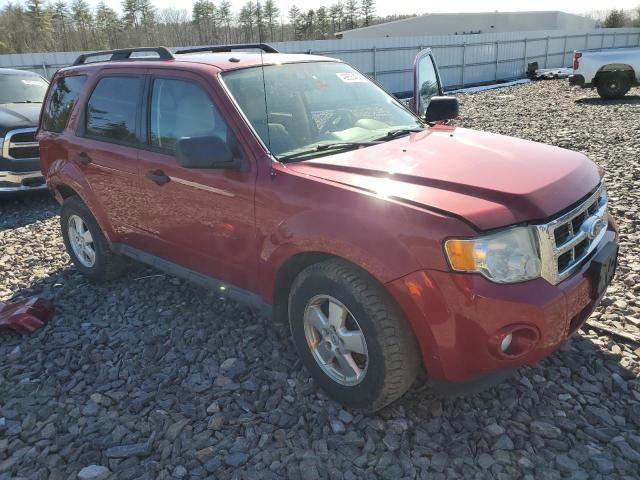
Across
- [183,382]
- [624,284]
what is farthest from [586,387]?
[183,382]

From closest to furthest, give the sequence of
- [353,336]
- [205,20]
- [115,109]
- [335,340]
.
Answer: [353,336]
[335,340]
[115,109]
[205,20]

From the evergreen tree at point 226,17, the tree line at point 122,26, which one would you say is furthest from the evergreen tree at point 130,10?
the evergreen tree at point 226,17

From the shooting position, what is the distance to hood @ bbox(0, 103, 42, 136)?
711 cm

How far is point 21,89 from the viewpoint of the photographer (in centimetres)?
842

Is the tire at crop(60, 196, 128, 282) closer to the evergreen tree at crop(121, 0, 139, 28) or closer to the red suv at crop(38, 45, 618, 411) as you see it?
the red suv at crop(38, 45, 618, 411)

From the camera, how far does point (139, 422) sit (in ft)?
9.48

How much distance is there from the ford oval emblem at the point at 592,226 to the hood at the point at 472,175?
5.5 inches

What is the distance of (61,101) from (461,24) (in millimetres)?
58002

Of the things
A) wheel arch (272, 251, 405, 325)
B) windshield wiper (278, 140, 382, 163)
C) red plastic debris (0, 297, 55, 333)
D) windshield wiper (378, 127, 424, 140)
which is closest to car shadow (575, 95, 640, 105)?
windshield wiper (378, 127, 424, 140)

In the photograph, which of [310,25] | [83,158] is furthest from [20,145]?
[310,25]

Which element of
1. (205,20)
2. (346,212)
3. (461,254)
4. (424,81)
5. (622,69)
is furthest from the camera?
(205,20)

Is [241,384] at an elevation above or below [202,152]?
below

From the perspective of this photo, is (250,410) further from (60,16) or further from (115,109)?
(60,16)

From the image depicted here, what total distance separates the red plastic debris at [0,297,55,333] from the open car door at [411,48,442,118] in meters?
3.60
